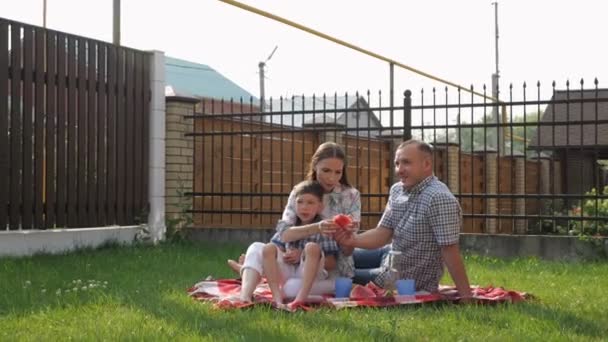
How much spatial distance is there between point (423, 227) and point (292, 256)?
0.78 m

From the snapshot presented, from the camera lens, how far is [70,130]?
8586 millimetres

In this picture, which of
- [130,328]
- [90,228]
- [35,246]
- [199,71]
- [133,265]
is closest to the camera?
[130,328]

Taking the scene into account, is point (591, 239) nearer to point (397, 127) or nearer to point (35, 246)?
point (397, 127)

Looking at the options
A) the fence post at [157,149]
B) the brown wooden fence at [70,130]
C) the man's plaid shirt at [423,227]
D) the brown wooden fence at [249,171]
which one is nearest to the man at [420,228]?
the man's plaid shirt at [423,227]

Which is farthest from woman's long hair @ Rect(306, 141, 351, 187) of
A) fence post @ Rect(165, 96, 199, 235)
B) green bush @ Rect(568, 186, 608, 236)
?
fence post @ Rect(165, 96, 199, 235)

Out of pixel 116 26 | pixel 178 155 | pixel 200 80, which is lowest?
pixel 178 155

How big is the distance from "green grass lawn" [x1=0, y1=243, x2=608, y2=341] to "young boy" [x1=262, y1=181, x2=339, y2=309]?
327mm

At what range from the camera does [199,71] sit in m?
32.0

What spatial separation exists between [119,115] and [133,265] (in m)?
2.73

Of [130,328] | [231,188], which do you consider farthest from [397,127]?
[130,328]

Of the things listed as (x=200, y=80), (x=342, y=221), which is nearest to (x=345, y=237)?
(x=342, y=221)

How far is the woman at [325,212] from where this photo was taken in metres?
4.83

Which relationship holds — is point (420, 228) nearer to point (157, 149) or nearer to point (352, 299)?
point (352, 299)

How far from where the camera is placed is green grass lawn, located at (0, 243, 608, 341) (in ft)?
12.3
